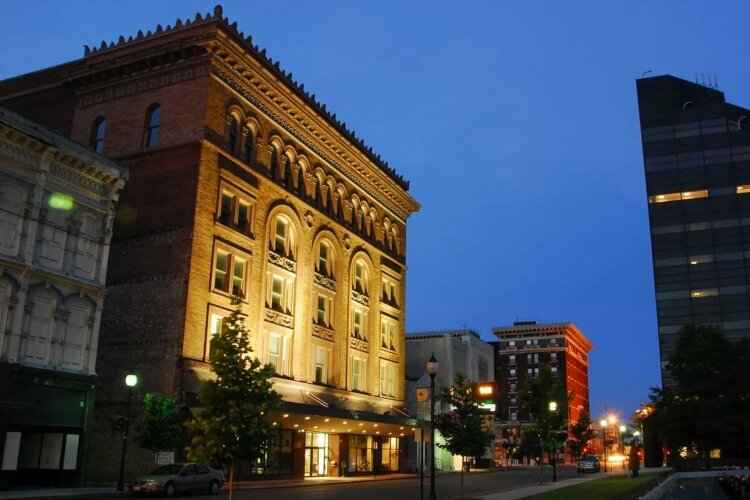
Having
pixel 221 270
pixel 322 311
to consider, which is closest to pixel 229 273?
pixel 221 270

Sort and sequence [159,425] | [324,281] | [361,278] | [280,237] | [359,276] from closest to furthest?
[159,425]
[280,237]
[324,281]
[359,276]
[361,278]

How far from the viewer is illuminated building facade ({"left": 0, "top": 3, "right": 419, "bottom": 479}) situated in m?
40.7

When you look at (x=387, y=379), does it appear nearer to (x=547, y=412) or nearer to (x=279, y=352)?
(x=547, y=412)

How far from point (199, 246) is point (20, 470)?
14.3 metres

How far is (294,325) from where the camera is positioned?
164 ft

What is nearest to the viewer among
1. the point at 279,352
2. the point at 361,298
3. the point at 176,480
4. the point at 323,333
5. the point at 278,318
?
the point at 176,480

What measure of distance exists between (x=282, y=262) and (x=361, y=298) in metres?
12.8

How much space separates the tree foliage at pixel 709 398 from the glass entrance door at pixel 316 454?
3210 centimetres

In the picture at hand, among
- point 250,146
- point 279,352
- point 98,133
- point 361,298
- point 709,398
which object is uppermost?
point 98,133

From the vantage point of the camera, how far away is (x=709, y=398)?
2498 inches

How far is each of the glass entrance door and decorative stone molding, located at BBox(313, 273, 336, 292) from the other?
420 inches

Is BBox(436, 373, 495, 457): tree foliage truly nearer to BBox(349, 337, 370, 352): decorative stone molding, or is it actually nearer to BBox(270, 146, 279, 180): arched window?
BBox(349, 337, 370, 352): decorative stone molding

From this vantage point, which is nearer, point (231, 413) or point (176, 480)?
point (231, 413)

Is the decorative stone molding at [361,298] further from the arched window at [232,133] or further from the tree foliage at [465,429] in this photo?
the tree foliage at [465,429]
